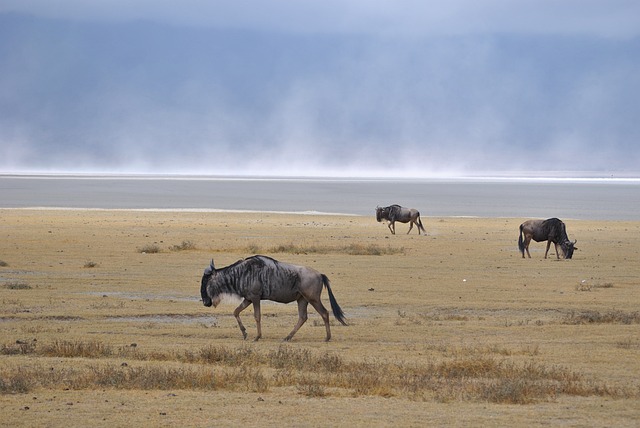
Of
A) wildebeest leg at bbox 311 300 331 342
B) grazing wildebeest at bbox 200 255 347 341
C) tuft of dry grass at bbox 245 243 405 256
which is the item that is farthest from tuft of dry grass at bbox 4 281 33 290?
tuft of dry grass at bbox 245 243 405 256

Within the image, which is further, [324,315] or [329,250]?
[329,250]

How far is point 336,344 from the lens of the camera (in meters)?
16.0

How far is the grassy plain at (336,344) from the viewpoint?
11406 millimetres

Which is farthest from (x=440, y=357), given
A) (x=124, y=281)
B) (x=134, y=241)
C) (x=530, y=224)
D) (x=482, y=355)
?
(x=134, y=241)

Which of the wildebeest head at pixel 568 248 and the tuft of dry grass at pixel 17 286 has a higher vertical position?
the wildebeest head at pixel 568 248

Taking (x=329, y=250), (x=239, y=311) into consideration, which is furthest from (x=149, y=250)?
(x=239, y=311)

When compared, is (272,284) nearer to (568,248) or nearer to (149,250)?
(149,250)

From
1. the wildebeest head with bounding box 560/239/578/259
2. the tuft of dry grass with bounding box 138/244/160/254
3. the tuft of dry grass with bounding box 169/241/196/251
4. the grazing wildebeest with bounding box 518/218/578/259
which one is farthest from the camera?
the tuft of dry grass with bounding box 169/241/196/251

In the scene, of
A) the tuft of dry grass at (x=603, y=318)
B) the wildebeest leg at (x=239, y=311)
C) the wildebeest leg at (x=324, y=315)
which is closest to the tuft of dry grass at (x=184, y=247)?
the tuft of dry grass at (x=603, y=318)

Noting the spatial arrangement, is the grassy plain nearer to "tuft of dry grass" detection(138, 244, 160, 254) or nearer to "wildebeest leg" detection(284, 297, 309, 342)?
"tuft of dry grass" detection(138, 244, 160, 254)

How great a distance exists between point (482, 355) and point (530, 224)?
59.0 feet

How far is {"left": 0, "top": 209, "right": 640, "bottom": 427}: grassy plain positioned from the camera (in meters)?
11.4

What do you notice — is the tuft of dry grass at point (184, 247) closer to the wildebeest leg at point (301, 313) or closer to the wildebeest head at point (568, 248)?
the wildebeest head at point (568, 248)

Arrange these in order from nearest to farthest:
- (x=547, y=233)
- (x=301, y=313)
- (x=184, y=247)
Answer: (x=301, y=313) < (x=547, y=233) < (x=184, y=247)
